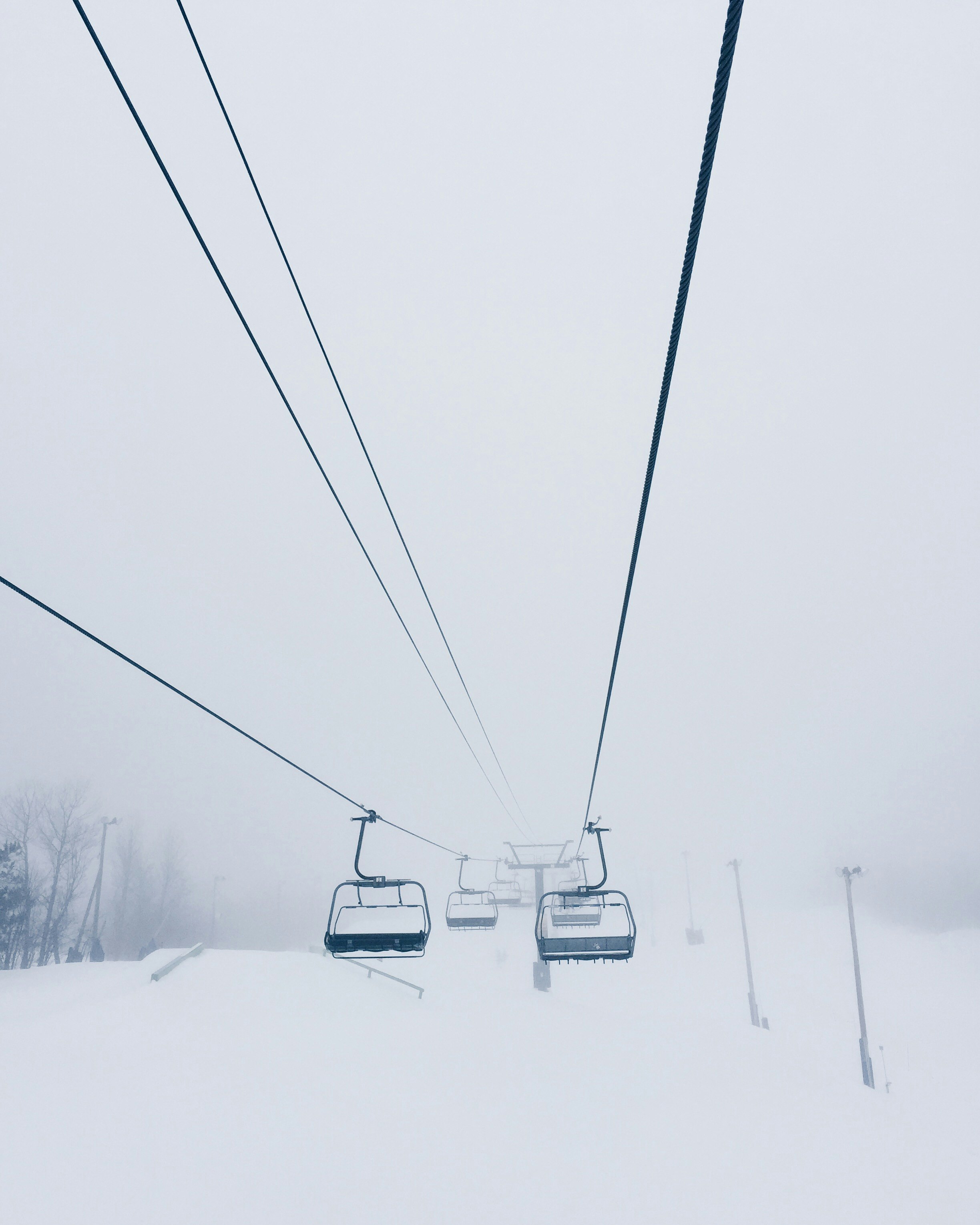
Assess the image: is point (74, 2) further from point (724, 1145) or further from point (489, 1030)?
point (489, 1030)

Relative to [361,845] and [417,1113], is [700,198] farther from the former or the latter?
[417,1113]

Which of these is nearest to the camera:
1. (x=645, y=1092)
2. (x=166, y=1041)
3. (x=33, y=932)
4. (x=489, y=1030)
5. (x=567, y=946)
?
(x=567, y=946)

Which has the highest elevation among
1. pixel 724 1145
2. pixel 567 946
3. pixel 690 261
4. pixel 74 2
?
pixel 74 2

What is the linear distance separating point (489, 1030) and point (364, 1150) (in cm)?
857

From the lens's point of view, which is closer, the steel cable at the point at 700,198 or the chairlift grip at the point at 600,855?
the steel cable at the point at 700,198

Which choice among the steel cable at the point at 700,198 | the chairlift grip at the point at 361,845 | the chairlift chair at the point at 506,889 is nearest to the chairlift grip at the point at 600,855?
the chairlift grip at the point at 361,845

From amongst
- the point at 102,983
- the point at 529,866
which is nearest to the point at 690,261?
the point at 102,983

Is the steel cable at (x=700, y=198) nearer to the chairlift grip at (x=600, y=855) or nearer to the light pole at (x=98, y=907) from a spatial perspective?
the chairlift grip at (x=600, y=855)

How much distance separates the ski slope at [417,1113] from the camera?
42.5ft

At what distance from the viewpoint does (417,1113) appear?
16.3 m

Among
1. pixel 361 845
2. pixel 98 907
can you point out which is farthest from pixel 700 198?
pixel 98 907

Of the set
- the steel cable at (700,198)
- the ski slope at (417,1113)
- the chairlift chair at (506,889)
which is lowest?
the ski slope at (417,1113)

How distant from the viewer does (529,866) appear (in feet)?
106

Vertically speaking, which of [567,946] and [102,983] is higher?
[567,946]
